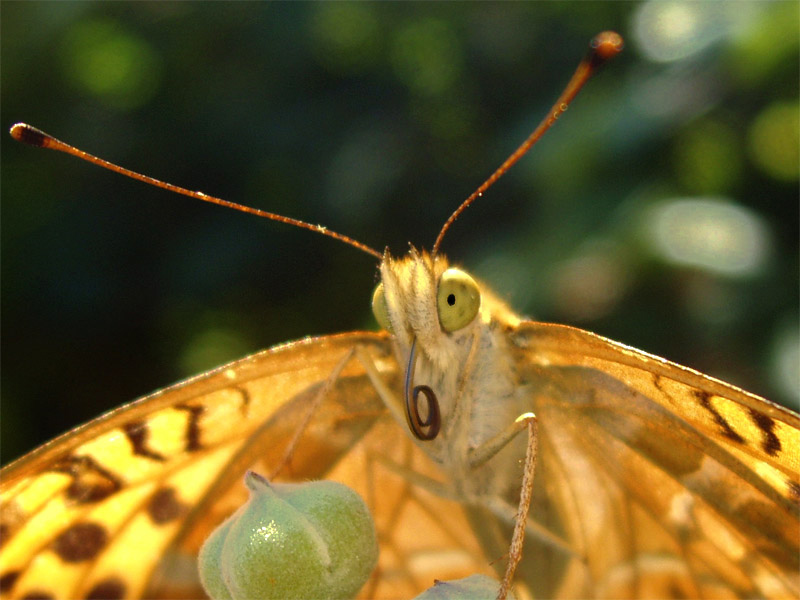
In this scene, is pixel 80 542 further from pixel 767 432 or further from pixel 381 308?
pixel 767 432

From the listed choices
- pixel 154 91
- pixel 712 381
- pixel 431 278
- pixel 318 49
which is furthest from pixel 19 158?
pixel 712 381

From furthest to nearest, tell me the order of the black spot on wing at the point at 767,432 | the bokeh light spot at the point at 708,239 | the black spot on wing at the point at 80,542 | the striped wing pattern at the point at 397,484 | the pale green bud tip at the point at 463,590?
the bokeh light spot at the point at 708,239, the black spot on wing at the point at 80,542, the striped wing pattern at the point at 397,484, the black spot on wing at the point at 767,432, the pale green bud tip at the point at 463,590

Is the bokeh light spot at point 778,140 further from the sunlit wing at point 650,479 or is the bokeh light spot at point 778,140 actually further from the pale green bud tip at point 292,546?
the pale green bud tip at point 292,546

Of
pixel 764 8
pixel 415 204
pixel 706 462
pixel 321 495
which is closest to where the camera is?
pixel 321 495

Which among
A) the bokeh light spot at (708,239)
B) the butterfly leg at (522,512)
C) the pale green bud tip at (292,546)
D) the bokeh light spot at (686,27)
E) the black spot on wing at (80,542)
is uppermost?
the bokeh light spot at (686,27)

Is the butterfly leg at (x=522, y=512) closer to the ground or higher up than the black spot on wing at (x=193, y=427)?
higher up

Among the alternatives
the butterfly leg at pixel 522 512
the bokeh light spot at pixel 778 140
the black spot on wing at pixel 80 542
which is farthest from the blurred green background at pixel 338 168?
the black spot on wing at pixel 80 542

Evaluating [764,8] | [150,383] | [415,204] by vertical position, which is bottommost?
[150,383]

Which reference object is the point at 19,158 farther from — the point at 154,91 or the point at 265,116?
the point at 265,116
